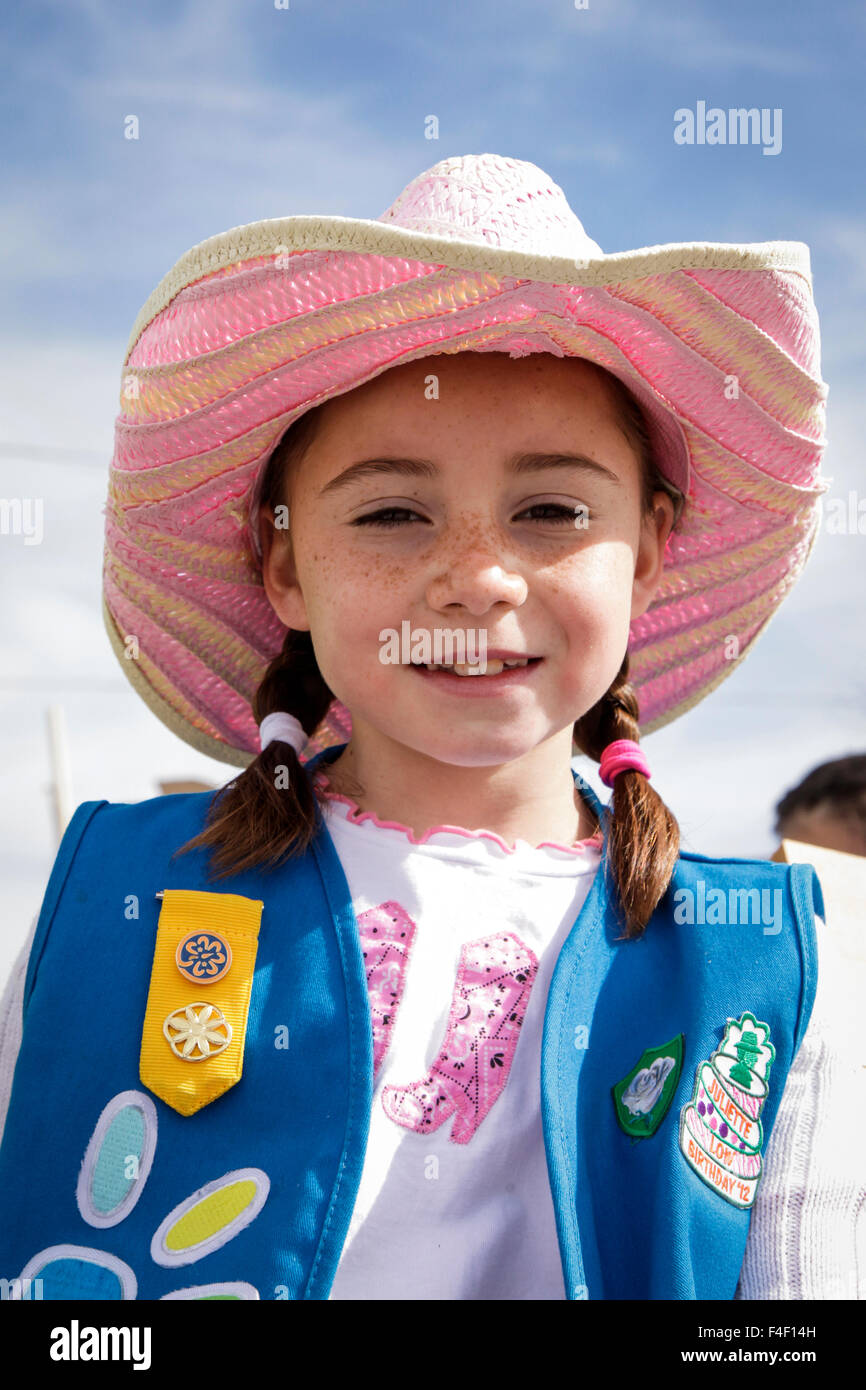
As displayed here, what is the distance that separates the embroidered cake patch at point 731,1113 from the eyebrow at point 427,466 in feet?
2.23

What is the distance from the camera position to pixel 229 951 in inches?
61.0

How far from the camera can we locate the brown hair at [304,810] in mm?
1634

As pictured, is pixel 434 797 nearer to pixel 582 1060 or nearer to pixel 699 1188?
pixel 582 1060

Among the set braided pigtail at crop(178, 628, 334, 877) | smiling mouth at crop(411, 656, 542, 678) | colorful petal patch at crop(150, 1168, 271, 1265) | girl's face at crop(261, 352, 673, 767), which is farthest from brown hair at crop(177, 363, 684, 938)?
colorful petal patch at crop(150, 1168, 271, 1265)

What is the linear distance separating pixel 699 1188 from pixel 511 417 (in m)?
0.89

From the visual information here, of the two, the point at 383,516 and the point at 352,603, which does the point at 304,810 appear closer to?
the point at 352,603

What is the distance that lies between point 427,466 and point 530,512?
0.14 m

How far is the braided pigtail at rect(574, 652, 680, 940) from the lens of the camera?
1.63 m

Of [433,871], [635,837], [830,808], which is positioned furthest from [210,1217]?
[830,808]

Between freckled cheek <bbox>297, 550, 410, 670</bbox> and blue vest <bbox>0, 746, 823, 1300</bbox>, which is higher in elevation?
freckled cheek <bbox>297, 550, 410, 670</bbox>

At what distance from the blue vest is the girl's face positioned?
0.24 meters

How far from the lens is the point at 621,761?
1.87 meters

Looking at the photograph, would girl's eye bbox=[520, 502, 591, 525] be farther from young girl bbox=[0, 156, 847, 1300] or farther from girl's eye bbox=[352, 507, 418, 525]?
girl's eye bbox=[352, 507, 418, 525]

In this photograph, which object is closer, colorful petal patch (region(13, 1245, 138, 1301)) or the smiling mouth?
colorful petal patch (region(13, 1245, 138, 1301))
